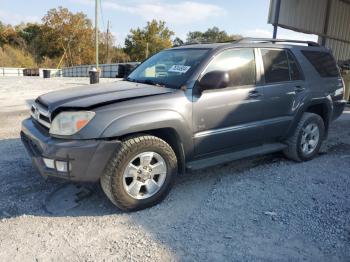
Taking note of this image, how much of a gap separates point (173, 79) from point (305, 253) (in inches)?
89.3

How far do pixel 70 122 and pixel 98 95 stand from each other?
530 millimetres

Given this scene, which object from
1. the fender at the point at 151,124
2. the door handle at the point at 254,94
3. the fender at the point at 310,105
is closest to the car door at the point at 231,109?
the door handle at the point at 254,94

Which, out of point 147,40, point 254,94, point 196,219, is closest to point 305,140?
point 254,94

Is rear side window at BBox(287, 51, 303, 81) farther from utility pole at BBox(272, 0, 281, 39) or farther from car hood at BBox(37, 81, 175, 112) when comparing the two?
utility pole at BBox(272, 0, 281, 39)

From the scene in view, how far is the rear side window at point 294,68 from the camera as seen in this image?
521 centimetres

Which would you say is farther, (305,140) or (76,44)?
(76,44)

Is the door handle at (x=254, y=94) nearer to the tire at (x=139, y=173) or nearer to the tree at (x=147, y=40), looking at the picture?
the tire at (x=139, y=173)

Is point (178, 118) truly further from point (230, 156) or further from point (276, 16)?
point (276, 16)

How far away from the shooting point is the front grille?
3.77m

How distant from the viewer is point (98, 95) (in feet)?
12.8

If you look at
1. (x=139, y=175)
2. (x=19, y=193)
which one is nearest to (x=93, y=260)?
(x=139, y=175)

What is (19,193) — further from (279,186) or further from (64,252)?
(279,186)

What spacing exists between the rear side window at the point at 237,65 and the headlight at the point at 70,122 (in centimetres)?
151

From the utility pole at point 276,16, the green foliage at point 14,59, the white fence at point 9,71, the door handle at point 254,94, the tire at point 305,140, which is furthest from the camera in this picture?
the green foliage at point 14,59
